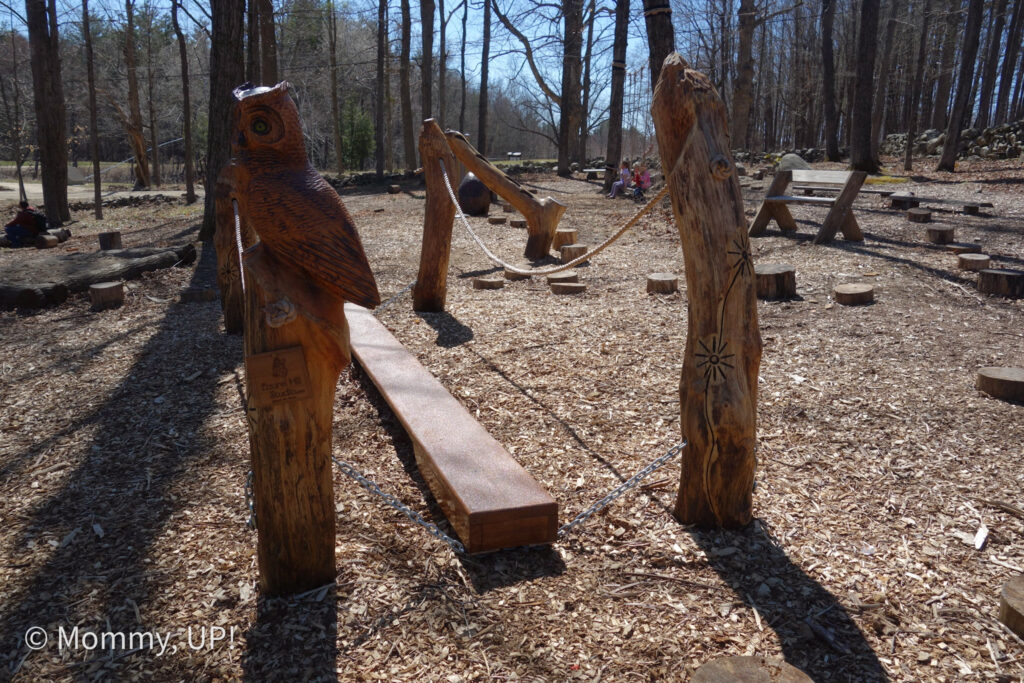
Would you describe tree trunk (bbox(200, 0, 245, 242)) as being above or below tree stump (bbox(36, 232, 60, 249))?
above

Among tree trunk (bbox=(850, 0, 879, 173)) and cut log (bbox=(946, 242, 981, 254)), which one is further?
tree trunk (bbox=(850, 0, 879, 173))

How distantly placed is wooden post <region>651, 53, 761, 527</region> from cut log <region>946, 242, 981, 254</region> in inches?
251

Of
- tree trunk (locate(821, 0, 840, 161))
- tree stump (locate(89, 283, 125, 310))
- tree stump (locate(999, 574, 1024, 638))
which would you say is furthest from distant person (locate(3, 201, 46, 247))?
tree trunk (locate(821, 0, 840, 161))

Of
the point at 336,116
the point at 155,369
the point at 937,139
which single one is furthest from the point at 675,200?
the point at 336,116

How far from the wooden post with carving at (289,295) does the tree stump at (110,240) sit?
8.89 m

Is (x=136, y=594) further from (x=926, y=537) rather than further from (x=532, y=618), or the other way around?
(x=926, y=537)

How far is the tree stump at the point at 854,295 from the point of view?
240 inches

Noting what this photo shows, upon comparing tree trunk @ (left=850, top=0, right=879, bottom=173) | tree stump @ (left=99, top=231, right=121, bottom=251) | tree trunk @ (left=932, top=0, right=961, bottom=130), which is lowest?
tree stump @ (left=99, top=231, right=121, bottom=251)

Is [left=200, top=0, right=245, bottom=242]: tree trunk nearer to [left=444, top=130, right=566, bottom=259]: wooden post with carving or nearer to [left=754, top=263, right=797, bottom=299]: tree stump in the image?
[left=444, top=130, right=566, bottom=259]: wooden post with carving

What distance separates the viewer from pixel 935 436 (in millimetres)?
3762

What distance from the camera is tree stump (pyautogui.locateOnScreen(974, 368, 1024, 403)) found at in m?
4.10

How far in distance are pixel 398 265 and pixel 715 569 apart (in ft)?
21.4

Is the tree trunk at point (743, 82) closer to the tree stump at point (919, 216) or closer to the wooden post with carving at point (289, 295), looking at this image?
the tree stump at point (919, 216)

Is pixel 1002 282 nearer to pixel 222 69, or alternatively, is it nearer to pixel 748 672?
pixel 748 672
